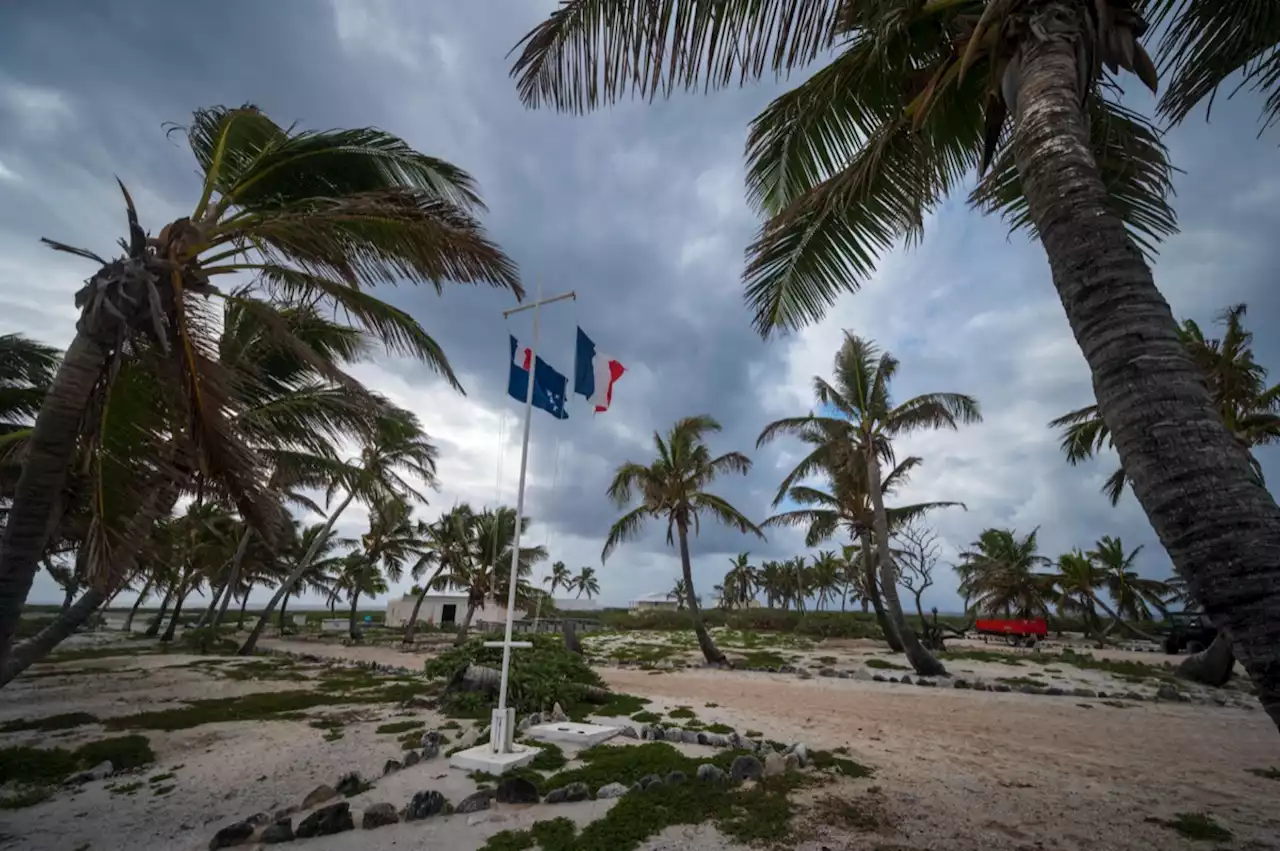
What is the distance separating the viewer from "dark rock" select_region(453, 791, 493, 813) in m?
5.05

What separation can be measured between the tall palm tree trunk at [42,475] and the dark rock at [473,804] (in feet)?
12.3

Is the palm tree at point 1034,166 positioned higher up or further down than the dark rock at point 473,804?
higher up

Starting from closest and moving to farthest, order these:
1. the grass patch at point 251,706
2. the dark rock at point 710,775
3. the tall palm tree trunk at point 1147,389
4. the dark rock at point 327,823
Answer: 1. the tall palm tree trunk at point 1147,389
2. the dark rock at point 327,823
3. the dark rock at point 710,775
4. the grass patch at point 251,706

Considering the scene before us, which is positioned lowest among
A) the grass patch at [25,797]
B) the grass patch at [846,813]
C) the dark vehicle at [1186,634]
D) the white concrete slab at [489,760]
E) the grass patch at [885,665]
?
the grass patch at [25,797]

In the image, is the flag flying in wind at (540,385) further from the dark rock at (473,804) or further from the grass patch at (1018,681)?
the grass patch at (1018,681)

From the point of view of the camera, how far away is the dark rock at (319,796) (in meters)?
5.33

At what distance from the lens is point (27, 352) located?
36.4ft

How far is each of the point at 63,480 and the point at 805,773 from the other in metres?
7.29

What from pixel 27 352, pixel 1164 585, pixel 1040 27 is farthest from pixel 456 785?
pixel 1164 585

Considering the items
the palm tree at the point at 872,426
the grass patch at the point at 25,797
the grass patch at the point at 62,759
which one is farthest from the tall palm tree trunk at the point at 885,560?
the grass patch at the point at 25,797

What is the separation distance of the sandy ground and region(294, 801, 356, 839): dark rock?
0.10m

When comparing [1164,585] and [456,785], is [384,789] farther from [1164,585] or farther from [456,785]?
[1164,585]

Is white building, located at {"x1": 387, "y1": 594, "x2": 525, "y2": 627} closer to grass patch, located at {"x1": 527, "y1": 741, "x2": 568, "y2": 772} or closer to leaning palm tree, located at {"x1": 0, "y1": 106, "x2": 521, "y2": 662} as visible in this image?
grass patch, located at {"x1": 527, "y1": 741, "x2": 568, "y2": 772}

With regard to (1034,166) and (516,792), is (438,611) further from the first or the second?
(1034,166)
